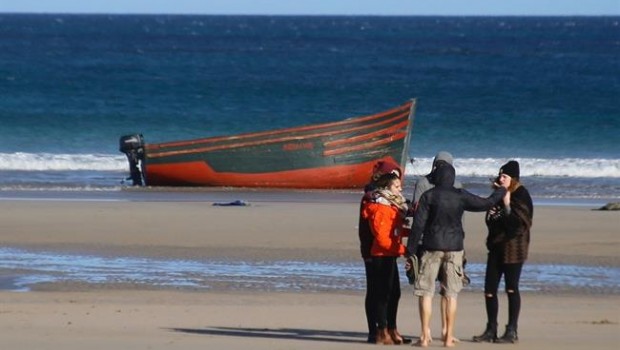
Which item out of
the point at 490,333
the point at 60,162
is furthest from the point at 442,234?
the point at 60,162

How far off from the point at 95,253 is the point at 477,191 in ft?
27.7

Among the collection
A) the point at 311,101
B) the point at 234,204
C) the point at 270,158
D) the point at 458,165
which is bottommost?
the point at 234,204

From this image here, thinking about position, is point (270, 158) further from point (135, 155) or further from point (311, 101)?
point (311, 101)

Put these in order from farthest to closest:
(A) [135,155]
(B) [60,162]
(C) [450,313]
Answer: (B) [60,162]
(A) [135,155]
(C) [450,313]

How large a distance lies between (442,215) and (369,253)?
22.4 inches

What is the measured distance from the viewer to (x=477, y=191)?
66.2 ft

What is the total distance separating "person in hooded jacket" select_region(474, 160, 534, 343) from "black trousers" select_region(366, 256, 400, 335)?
608 mm

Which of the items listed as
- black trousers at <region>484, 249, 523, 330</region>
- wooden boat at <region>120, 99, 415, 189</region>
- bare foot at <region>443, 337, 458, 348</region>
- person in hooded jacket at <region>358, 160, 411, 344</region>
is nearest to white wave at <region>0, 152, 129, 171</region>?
wooden boat at <region>120, 99, 415, 189</region>

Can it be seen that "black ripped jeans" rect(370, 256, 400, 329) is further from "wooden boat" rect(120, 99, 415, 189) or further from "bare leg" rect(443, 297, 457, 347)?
"wooden boat" rect(120, 99, 415, 189)

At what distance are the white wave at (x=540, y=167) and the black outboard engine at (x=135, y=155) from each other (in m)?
5.25

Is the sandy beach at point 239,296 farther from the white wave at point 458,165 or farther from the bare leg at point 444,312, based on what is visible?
the white wave at point 458,165

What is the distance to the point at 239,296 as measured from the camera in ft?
35.2

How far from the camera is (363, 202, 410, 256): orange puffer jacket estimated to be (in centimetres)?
847

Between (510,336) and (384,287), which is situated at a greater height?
(384,287)
